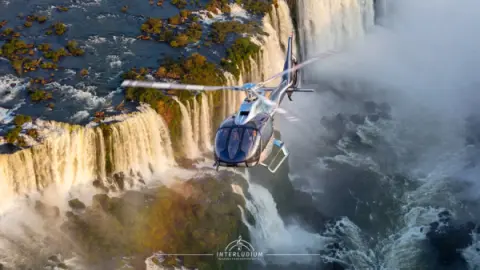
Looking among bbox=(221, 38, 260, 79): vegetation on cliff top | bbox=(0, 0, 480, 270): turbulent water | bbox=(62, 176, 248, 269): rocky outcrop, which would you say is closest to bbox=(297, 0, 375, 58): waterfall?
bbox=(0, 0, 480, 270): turbulent water

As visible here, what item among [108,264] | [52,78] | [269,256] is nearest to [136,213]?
[108,264]

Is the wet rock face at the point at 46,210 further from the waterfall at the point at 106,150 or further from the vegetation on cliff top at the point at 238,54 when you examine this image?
the vegetation on cliff top at the point at 238,54

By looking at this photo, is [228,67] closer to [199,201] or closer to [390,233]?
[199,201]

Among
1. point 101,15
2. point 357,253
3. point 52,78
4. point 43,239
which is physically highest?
point 101,15

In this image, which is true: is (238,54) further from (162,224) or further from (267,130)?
(162,224)

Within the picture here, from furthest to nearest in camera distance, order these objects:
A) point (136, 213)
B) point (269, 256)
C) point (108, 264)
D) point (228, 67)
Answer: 1. point (228, 67)
2. point (269, 256)
3. point (136, 213)
4. point (108, 264)

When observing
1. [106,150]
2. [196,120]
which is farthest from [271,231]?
[106,150]

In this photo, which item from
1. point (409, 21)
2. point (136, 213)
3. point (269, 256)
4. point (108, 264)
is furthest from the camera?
point (409, 21)

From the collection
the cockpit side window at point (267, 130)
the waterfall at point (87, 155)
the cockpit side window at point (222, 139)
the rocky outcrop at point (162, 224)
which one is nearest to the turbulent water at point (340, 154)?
the waterfall at point (87, 155)
